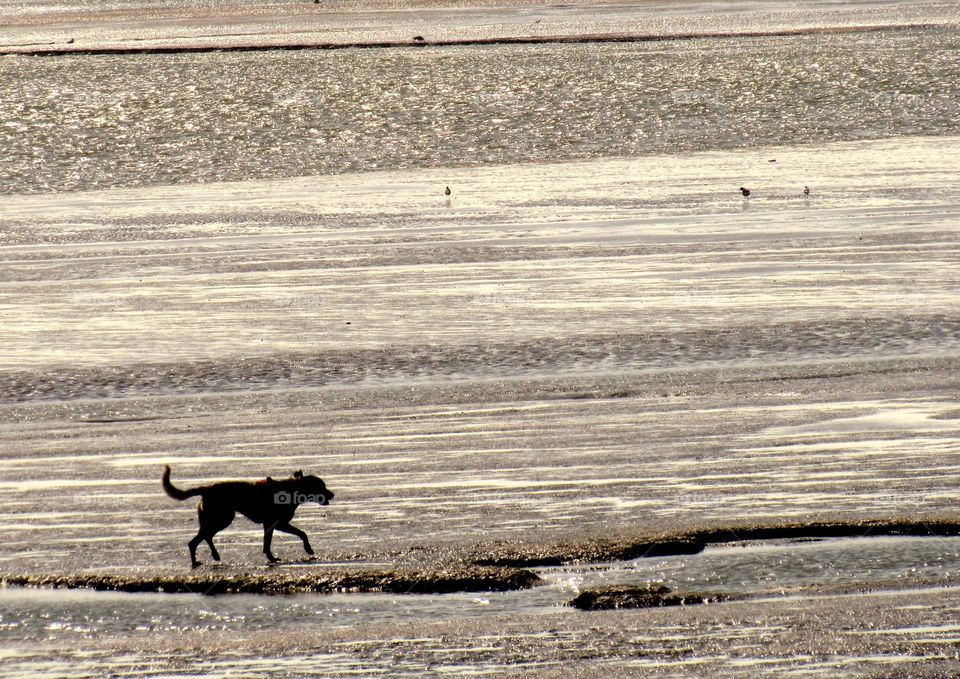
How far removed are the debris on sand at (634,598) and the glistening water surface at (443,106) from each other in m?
11.8

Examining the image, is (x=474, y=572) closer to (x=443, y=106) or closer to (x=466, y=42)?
(x=443, y=106)

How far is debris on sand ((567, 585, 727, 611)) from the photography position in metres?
5.79

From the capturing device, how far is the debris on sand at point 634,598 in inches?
228

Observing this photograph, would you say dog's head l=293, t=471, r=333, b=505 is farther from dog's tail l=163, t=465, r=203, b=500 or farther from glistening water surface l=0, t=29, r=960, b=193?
glistening water surface l=0, t=29, r=960, b=193

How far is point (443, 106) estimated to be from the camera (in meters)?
21.1

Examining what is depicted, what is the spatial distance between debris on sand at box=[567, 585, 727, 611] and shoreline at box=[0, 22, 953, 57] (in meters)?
22.4

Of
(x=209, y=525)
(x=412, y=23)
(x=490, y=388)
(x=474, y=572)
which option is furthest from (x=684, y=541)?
(x=412, y=23)

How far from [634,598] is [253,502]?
1248 mm

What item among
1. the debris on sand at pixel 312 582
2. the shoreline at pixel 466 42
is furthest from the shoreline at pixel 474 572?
the shoreline at pixel 466 42

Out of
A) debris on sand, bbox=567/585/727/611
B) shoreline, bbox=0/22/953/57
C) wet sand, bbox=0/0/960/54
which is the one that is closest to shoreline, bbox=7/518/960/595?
debris on sand, bbox=567/585/727/611

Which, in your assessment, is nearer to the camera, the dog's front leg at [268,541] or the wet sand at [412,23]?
the dog's front leg at [268,541]

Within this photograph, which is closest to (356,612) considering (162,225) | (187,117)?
(162,225)

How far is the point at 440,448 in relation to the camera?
7.74m

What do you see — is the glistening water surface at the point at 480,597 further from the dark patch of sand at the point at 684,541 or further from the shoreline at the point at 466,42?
the shoreline at the point at 466,42
